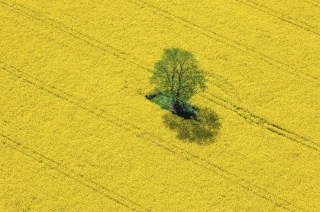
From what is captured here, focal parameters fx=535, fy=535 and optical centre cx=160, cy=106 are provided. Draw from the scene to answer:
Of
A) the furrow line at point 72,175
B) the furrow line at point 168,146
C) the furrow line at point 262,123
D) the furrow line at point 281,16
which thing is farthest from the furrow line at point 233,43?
the furrow line at point 72,175

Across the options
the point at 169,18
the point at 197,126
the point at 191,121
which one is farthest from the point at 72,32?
the point at 197,126

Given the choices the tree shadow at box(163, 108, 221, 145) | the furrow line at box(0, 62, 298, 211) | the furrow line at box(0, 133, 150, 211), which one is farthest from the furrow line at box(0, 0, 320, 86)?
the furrow line at box(0, 133, 150, 211)

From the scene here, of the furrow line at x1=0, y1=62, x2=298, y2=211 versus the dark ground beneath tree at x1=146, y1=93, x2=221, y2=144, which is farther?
the dark ground beneath tree at x1=146, y1=93, x2=221, y2=144

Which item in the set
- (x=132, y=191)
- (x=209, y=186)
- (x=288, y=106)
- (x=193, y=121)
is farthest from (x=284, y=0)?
(x=132, y=191)

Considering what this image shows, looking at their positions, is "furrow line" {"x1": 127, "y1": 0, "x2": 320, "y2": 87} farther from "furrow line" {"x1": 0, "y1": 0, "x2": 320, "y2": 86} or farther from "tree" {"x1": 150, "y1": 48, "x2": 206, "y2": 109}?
"tree" {"x1": 150, "y1": 48, "x2": 206, "y2": 109}

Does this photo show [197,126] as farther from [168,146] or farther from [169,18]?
[169,18]

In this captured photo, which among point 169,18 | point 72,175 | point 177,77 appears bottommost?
point 72,175

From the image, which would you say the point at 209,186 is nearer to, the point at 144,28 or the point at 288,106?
the point at 288,106
